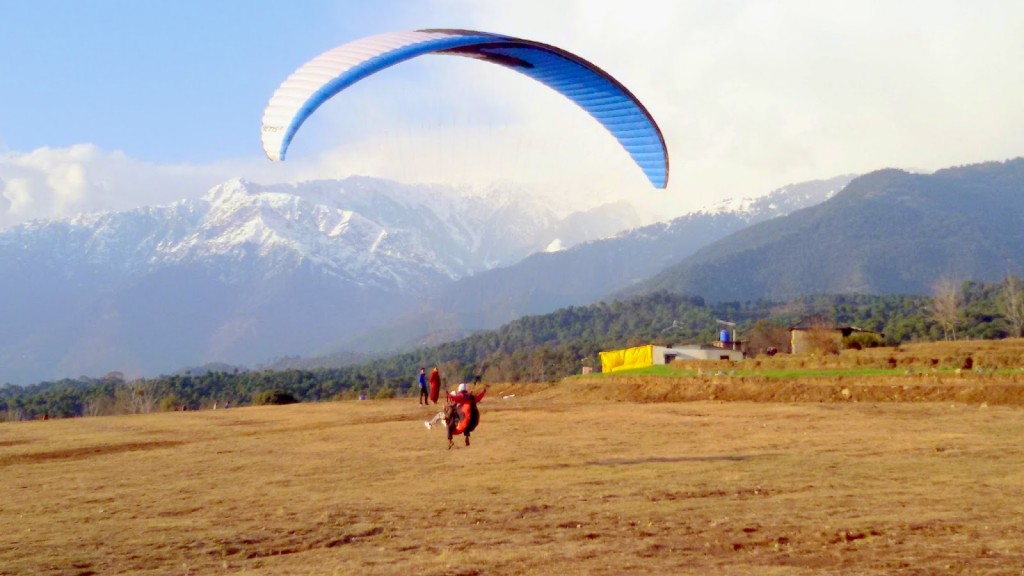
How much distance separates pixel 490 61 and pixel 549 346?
93.5 metres

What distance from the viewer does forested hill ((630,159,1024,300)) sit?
154000mm

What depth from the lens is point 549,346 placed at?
11412 centimetres

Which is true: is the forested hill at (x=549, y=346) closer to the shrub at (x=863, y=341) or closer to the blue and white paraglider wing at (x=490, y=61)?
the shrub at (x=863, y=341)

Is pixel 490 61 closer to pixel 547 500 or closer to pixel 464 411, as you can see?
pixel 464 411

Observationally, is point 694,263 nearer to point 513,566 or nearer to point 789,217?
point 789,217

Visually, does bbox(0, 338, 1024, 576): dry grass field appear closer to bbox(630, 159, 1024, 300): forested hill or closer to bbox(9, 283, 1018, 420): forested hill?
bbox(9, 283, 1018, 420): forested hill

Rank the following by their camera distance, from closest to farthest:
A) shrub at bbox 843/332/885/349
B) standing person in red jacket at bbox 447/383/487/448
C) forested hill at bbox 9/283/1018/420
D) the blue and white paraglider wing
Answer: the blue and white paraglider wing → standing person in red jacket at bbox 447/383/487/448 → shrub at bbox 843/332/885/349 → forested hill at bbox 9/283/1018/420

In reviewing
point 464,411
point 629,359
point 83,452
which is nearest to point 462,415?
point 464,411

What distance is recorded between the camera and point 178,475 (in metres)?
16.5

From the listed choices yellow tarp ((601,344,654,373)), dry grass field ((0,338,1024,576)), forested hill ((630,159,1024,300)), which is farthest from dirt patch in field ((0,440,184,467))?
forested hill ((630,159,1024,300))

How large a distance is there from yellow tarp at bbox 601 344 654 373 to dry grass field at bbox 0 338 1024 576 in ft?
92.1

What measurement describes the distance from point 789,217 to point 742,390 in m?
155

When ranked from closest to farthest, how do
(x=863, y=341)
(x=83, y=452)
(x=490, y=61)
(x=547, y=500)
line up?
(x=547, y=500) → (x=490, y=61) → (x=83, y=452) → (x=863, y=341)

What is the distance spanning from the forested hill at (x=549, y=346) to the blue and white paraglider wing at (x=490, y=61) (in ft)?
94.7
